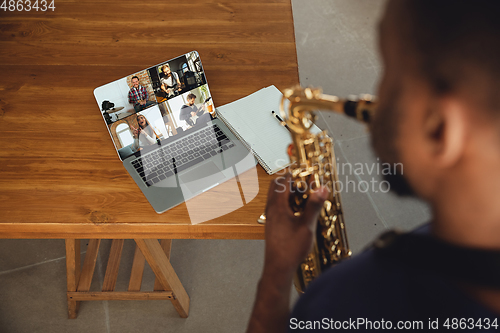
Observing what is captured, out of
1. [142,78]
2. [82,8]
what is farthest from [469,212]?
[82,8]

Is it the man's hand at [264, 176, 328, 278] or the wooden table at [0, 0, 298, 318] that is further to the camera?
the wooden table at [0, 0, 298, 318]

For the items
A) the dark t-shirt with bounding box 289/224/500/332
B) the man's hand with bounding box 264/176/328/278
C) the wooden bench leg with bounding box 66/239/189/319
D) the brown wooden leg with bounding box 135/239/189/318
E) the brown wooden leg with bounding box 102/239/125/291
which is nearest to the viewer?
the dark t-shirt with bounding box 289/224/500/332

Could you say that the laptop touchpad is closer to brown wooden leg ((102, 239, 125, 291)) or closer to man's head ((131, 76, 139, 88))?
man's head ((131, 76, 139, 88))

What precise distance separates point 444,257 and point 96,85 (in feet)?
4.30

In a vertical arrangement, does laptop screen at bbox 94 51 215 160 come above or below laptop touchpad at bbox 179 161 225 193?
above

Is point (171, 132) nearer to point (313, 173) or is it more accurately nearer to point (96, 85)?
point (96, 85)

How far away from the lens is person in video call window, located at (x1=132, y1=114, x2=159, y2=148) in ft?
4.18

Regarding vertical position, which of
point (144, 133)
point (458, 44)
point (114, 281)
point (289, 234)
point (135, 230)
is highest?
point (458, 44)

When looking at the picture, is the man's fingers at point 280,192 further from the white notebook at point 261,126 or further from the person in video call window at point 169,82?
the person in video call window at point 169,82

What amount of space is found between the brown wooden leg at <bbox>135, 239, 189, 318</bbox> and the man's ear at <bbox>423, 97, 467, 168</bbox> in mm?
1154

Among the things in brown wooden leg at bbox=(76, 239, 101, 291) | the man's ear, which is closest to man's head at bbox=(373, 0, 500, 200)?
the man's ear

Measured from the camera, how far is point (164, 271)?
1599mm

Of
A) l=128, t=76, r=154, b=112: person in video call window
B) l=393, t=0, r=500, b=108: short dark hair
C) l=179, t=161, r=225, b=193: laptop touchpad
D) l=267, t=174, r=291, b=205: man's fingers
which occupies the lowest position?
l=179, t=161, r=225, b=193: laptop touchpad

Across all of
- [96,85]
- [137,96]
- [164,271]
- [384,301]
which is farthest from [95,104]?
[384,301]
